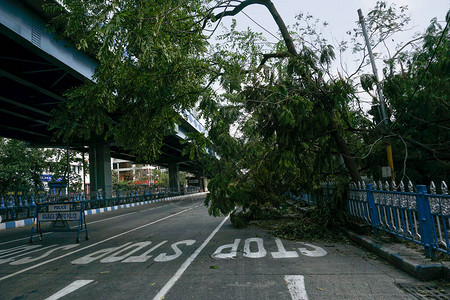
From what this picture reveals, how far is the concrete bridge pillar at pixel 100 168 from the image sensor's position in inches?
1214

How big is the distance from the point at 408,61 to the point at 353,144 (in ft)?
10.6

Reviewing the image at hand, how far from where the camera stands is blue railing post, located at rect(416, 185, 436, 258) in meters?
5.00

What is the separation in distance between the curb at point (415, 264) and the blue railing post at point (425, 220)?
0.20 m

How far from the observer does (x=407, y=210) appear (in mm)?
5668

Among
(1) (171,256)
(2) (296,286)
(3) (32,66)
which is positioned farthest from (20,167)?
(2) (296,286)

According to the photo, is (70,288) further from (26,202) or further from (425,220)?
(26,202)

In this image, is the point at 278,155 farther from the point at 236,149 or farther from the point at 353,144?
the point at 353,144

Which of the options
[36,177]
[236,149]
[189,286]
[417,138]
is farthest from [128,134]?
[36,177]

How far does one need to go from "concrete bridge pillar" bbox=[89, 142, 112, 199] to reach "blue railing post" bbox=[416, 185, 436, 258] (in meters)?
29.7

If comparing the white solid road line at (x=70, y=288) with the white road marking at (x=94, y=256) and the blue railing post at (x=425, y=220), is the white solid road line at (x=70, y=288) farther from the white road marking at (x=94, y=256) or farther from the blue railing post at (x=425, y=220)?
the blue railing post at (x=425, y=220)

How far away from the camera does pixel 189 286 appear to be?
4641mm

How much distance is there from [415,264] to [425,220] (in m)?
0.76

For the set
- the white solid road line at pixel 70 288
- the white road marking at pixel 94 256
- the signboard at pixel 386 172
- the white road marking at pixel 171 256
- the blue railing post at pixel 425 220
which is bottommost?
the white road marking at pixel 171 256

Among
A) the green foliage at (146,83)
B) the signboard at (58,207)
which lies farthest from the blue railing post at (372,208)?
the signboard at (58,207)
